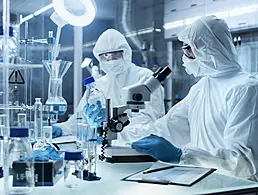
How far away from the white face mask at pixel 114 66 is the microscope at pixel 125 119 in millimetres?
1129

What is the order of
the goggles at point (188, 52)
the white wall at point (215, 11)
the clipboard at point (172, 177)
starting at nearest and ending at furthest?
the clipboard at point (172, 177), the goggles at point (188, 52), the white wall at point (215, 11)

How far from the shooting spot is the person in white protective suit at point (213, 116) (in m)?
1.39

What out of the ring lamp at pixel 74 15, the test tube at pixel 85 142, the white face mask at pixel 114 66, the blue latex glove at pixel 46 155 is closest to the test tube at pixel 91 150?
the test tube at pixel 85 142


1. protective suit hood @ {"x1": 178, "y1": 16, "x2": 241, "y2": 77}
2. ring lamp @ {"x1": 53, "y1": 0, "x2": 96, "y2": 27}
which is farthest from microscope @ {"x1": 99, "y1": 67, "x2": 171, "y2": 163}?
ring lamp @ {"x1": 53, "y1": 0, "x2": 96, "y2": 27}

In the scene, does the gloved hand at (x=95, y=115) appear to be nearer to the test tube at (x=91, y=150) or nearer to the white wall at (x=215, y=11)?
the test tube at (x=91, y=150)

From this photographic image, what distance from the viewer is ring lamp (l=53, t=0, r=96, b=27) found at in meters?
1.59

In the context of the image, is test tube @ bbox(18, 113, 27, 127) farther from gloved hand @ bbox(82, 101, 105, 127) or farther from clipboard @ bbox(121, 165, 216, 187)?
clipboard @ bbox(121, 165, 216, 187)

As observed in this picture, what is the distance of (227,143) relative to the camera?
1.42 meters

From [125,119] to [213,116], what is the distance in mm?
463

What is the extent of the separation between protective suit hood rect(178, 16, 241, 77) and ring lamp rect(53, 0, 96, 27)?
1.59ft

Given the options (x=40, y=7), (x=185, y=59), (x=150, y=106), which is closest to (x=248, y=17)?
(x=150, y=106)

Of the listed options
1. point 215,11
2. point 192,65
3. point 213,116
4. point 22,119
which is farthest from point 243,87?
point 215,11

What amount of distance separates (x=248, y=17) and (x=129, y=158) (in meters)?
2.40

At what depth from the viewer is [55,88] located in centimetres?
158
